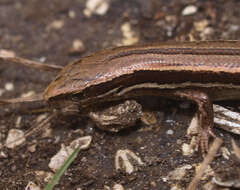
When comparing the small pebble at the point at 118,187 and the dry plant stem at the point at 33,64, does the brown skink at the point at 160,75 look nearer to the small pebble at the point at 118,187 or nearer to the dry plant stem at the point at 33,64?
the dry plant stem at the point at 33,64

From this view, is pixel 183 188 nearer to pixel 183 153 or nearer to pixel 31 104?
pixel 183 153

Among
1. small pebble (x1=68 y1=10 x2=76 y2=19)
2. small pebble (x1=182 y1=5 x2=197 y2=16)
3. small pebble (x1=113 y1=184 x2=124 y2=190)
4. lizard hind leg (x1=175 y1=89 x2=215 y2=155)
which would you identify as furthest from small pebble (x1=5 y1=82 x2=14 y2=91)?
small pebble (x1=182 y1=5 x2=197 y2=16)

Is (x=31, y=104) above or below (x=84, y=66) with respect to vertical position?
below

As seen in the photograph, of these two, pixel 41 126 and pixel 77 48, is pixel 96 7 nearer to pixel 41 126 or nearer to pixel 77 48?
pixel 77 48

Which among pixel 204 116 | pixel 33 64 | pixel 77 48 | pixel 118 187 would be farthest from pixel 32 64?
pixel 204 116

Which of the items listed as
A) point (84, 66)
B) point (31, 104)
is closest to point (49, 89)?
point (84, 66)

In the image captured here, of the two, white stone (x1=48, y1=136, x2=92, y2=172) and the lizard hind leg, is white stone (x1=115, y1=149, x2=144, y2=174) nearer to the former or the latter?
white stone (x1=48, y1=136, x2=92, y2=172)
